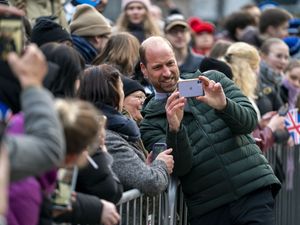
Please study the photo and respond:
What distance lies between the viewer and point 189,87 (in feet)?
21.3

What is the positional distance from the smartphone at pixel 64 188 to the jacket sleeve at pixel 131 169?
122cm

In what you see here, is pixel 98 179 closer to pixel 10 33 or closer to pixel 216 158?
pixel 10 33

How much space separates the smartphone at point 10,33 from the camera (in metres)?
4.20

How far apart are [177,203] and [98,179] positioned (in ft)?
6.58

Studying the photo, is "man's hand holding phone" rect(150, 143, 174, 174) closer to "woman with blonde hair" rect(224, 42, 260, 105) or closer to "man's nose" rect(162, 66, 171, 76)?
"man's nose" rect(162, 66, 171, 76)

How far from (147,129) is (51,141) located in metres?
3.06

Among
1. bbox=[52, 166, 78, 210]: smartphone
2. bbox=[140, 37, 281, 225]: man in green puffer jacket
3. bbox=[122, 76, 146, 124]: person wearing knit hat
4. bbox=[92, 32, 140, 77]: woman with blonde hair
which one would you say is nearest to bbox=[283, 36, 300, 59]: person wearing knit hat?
bbox=[92, 32, 140, 77]: woman with blonde hair

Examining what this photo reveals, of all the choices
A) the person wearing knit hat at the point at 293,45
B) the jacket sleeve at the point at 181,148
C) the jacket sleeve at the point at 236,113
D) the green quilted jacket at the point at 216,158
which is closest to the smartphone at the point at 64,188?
the jacket sleeve at the point at 181,148

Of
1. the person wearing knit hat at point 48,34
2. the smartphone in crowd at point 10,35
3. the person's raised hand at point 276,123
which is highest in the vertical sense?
the smartphone in crowd at point 10,35

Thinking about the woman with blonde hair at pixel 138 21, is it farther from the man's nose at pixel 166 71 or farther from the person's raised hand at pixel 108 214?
the person's raised hand at pixel 108 214

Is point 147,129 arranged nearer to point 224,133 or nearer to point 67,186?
point 224,133

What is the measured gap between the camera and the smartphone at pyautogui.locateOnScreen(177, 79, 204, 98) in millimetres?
6477

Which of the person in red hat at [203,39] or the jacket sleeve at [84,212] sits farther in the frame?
the person in red hat at [203,39]

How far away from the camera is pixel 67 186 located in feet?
15.4
